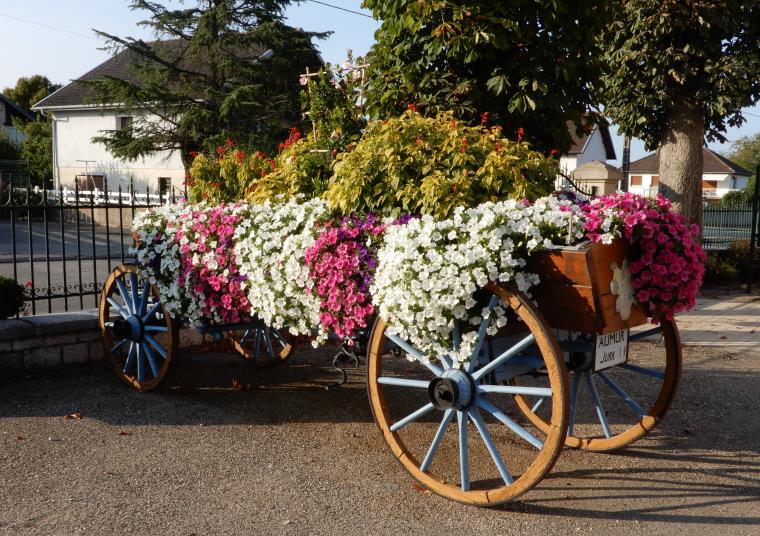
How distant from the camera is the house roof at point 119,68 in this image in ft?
83.2

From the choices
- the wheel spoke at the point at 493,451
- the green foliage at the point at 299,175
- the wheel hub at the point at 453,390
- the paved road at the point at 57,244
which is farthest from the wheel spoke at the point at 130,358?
the paved road at the point at 57,244

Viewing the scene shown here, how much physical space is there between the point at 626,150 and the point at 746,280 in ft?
19.7

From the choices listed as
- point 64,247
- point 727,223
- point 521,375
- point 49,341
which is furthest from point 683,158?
point 49,341

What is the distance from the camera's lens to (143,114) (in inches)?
1000

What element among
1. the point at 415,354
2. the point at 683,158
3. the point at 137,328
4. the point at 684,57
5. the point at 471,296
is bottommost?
the point at 137,328

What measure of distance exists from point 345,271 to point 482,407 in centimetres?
107

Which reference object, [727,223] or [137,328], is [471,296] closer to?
[137,328]

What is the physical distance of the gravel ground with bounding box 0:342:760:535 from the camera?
143 inches

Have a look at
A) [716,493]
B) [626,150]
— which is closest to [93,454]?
[716,493]

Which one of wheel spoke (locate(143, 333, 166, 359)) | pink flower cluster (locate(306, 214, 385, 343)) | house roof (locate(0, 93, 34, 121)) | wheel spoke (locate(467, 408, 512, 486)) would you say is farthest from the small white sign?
house roof (locate(0, 93, 34, 121))

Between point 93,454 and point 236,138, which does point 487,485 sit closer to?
point 93,454

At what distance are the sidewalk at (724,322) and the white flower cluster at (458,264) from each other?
17.8 ft

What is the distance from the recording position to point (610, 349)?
158 inches

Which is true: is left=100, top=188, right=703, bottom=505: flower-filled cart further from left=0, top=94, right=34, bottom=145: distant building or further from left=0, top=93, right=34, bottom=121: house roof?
left=0, top=93, right=34, bottom=121: house roof
